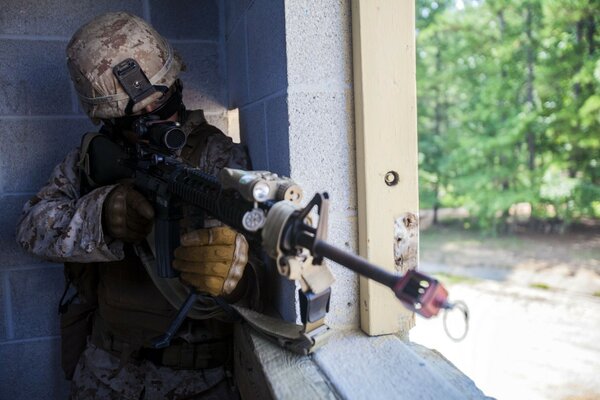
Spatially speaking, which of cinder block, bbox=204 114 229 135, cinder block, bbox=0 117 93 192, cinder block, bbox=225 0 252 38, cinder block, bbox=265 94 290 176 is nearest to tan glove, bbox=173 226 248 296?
cinder block, bbox=265 94 290 176

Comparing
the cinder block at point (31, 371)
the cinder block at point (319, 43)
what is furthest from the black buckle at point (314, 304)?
the cinder block at point (31, 371)

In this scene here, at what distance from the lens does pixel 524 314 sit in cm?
644

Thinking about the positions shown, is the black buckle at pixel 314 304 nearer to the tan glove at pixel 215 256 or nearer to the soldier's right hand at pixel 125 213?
the tan glove at pixel 215 256

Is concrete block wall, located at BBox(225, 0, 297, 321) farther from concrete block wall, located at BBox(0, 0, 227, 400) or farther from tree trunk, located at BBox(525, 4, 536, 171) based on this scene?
tree trunk, located at BBox(525, 4, 536, 171)

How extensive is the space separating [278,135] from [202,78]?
1.01 meters

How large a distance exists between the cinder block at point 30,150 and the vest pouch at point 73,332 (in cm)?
57

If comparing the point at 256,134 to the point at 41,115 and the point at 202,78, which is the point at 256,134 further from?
the point at 41,115

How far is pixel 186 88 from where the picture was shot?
235 cm

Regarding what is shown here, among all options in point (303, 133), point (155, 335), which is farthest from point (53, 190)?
point (303, 133)

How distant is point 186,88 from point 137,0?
0.43m

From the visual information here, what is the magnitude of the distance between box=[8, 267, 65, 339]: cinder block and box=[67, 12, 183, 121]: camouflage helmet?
0.92m

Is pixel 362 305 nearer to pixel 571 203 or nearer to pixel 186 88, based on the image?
pixel 186 88

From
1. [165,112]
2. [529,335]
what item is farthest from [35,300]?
[529,335]

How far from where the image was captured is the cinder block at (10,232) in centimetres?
228
